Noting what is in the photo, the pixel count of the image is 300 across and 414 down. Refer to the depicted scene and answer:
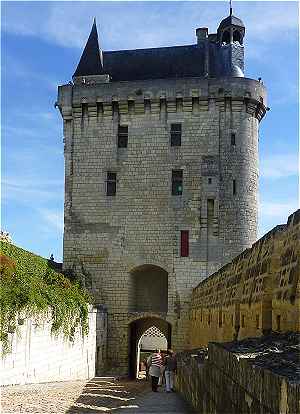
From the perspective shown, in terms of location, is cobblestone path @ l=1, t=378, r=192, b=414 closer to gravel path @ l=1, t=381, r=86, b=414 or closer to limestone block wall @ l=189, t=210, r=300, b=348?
gravel path @ l=1, t=381, r=86, b=414

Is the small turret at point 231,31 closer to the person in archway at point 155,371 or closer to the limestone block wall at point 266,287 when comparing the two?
the person in archway at point 155,371

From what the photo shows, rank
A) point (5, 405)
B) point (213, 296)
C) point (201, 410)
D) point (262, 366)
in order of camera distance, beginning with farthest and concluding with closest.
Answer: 1. point (213, 296)
2. point (5, 405)
3. point (201, 410)
4. point (262, 366)

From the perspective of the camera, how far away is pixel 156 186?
24234 millimetres

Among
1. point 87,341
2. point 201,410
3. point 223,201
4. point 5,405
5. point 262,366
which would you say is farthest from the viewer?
→ point 223,201

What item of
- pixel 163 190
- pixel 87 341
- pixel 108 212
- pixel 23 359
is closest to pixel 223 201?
pixel 163 190

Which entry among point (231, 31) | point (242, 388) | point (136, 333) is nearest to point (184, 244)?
point (136, 333)

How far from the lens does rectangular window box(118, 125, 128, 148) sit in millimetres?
24844

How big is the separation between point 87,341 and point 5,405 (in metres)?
10.9

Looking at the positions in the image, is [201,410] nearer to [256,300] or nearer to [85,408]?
[256,300]

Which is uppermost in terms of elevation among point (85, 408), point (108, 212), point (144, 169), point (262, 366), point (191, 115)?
point (191, 115)

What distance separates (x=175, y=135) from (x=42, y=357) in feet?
42.5

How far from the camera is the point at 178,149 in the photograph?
962 inches

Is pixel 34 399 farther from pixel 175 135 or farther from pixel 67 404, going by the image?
pixel 175 135

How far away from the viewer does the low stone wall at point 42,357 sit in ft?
38.8
